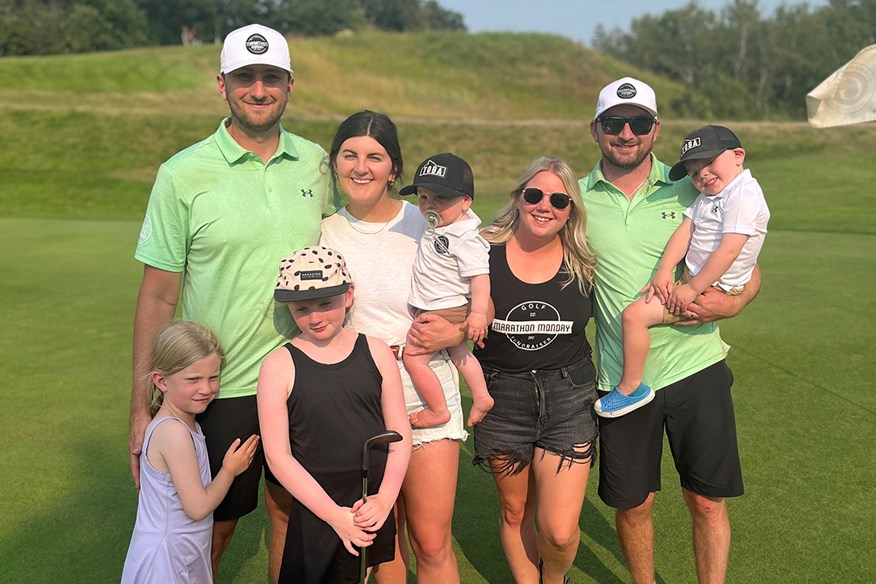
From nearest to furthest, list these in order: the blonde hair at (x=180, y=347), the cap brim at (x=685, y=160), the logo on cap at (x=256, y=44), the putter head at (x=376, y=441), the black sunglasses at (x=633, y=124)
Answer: the putter head at (x=376, y=441) < the blonde hair at (x=180, y=347) < the logo on cap at (x=256, y=44) < the cap brim at (x=685, y=160) < the black sunglasses at (x=633, y=124)

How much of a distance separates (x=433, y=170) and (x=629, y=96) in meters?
1.04

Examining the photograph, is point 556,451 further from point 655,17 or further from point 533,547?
point 655,17

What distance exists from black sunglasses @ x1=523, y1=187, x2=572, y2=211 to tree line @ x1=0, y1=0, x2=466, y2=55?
58632 millimetres

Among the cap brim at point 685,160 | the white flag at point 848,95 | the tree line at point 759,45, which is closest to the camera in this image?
the cap brim at point 685,160

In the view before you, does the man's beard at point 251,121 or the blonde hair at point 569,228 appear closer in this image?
the man's beard at point 251,121

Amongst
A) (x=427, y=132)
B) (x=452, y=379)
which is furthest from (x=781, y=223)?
(x=427, y=132)

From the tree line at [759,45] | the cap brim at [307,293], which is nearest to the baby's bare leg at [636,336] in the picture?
the cap brim at [307,293]

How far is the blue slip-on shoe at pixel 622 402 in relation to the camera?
354cm

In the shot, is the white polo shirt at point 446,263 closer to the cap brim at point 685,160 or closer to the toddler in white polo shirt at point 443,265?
the toddler in white polo shirt at point 443,265

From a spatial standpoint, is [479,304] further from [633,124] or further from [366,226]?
[633,124]

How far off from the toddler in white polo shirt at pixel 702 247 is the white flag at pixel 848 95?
1.39 m

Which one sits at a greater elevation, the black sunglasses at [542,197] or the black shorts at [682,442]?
the black sunglasses at [542,197]

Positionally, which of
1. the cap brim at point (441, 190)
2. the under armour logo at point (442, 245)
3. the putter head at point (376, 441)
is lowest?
the putter head at point (376, 441)

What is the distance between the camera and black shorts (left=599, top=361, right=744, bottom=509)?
3.66 metres
